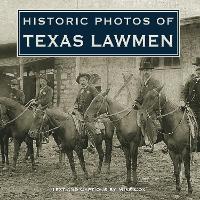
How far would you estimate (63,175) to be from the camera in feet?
30.1

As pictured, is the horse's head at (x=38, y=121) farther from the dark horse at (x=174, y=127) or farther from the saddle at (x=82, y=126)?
the dark horse at (x=174, y=127)

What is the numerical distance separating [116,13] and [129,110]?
1900 millimetres

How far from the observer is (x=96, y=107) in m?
7.82

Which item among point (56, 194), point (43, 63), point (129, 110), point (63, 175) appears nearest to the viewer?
point (56, 194)

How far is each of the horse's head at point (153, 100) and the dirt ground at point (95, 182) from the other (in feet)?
5.17

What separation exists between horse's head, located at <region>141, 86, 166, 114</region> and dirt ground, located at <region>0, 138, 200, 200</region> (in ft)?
5.17

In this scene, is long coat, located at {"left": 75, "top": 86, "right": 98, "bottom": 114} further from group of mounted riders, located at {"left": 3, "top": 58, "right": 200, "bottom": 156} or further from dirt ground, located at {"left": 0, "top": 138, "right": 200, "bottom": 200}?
dirt ground, located at {"left": 0, "top": 138, "right": 200, "bottom": 200}

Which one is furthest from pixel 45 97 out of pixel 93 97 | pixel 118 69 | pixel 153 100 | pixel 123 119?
pixel 118 69

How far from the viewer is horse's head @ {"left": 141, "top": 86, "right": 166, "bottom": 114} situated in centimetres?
707

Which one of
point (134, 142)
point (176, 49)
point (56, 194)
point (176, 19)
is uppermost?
point (176, 19)

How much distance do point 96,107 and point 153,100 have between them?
124 cm

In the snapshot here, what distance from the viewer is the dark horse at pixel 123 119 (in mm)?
7824

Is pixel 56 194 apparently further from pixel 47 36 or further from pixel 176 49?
pixel 176 49

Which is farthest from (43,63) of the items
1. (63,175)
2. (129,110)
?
(129,110)
